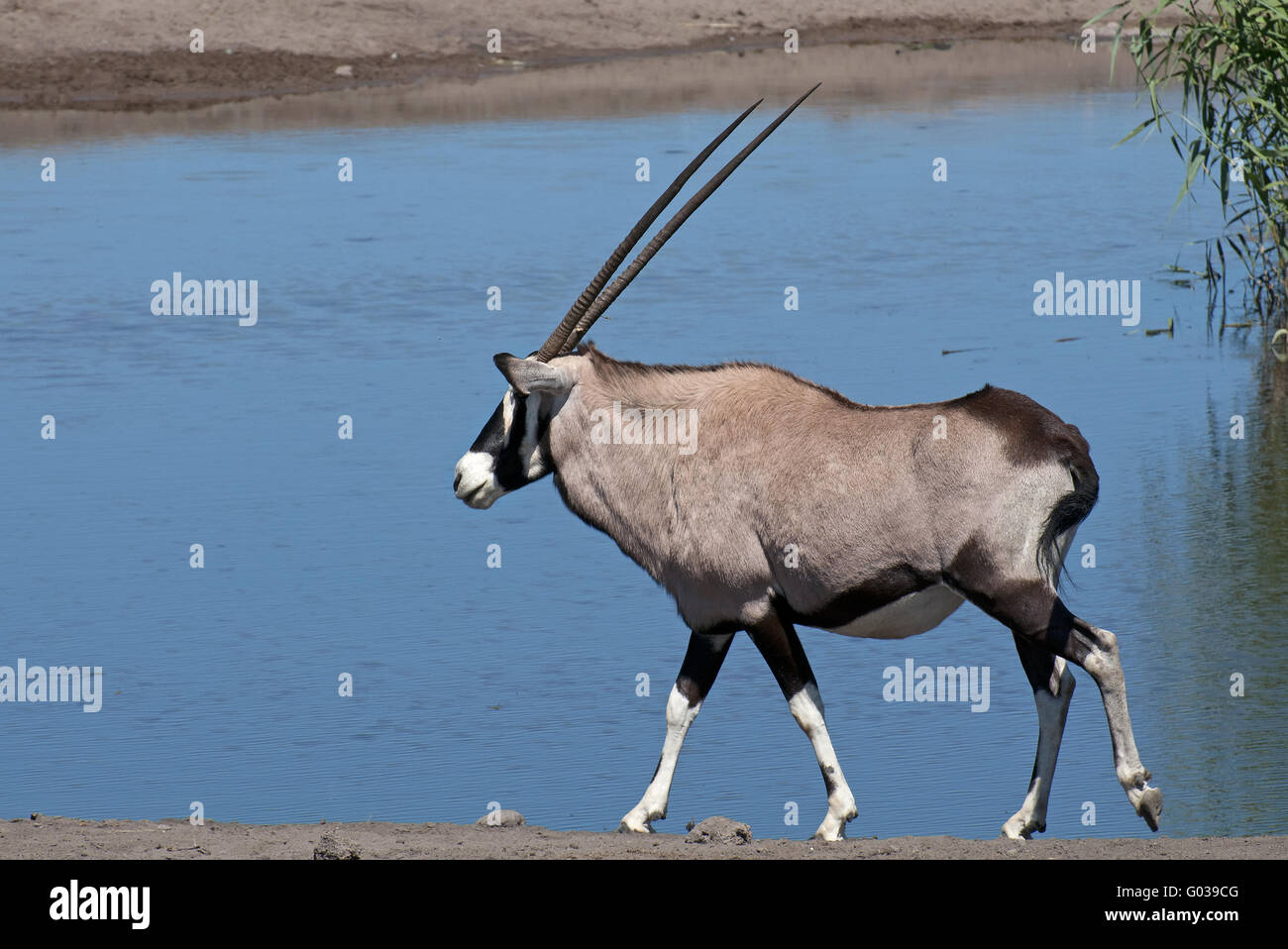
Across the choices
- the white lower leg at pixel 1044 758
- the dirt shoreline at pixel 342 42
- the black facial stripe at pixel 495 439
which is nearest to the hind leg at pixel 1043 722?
the white lower leg at pixel 1044 758

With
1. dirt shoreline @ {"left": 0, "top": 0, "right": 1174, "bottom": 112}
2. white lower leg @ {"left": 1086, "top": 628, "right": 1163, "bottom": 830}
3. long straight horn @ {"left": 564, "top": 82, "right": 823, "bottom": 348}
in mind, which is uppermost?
dirt shoreline @ {"left": 0, "top": 0, "right": 1174, "bottom": 112}

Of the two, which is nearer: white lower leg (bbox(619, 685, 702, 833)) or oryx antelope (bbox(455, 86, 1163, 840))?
oryx antelope (bbox(455, 86, 1163, 840))

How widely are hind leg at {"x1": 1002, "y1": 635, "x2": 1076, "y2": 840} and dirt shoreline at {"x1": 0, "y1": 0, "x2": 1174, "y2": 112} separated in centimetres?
1941

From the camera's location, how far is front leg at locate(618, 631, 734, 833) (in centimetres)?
571

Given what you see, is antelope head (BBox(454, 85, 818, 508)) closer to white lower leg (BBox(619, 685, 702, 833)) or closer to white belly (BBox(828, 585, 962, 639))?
white lower leg (BBox(619, 685, 702, 833))

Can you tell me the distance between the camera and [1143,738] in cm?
652

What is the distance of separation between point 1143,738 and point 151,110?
1894cm

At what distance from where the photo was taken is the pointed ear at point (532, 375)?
19.3 ft

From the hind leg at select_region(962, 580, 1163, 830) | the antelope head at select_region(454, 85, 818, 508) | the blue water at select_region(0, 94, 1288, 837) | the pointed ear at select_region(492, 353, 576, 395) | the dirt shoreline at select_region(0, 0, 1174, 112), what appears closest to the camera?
the hind leg at select_region(962, 580, 1163, 830)

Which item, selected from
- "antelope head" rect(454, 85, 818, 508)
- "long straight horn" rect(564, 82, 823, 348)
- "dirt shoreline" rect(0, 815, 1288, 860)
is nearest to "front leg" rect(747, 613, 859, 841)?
"dirt shoreline" rect(0, 815, 1288, 860)

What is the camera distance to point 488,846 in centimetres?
533

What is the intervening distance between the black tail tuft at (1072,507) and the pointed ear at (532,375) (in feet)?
4.75

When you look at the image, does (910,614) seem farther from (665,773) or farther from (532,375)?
(532,375)
